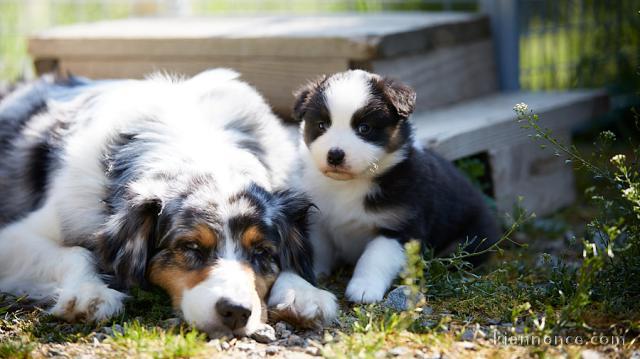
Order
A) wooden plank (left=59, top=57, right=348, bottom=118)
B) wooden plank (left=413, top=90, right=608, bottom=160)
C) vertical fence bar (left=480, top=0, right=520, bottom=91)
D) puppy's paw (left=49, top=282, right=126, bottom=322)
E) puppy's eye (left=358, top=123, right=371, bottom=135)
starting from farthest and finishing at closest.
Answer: vertical fence bar (left=480, top=0, right=520, bottom=91)
wooden plank (left=59, top=57, right=348, bottom=118)
wooden plank (left=413, top=90, right=608, bottom=160)
puppy's eye (left=358, top=123, right=371, bottom=135)
puppy's paw (left=49, top=282, right=126, bottom=322)

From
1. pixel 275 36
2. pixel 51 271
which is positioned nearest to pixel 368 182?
pixel 51 271

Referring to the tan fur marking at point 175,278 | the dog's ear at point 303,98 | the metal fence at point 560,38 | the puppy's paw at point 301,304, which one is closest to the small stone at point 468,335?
the puppy's paw at point 301,304

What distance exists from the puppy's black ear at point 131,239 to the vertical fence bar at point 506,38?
362 centimetres

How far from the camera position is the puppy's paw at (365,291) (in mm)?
3641

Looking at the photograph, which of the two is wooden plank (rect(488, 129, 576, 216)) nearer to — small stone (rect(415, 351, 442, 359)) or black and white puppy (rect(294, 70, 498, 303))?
black and white puppy (rect(294, 70, 498, 303))

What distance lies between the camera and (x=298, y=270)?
3807mm

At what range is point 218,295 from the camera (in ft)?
10.5

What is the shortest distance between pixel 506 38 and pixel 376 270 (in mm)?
3133

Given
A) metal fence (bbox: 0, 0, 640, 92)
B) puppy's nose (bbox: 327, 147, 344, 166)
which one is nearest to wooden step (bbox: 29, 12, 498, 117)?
metal fence (bbox: 0, 0, 640, 92)

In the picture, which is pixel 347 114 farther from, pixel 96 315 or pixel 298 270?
pixel 96 315

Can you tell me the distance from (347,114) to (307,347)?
109 cm

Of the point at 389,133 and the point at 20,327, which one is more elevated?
the point at 389,133

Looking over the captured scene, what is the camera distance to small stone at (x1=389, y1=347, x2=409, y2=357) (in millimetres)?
3100

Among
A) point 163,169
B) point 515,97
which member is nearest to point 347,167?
point 163,169
